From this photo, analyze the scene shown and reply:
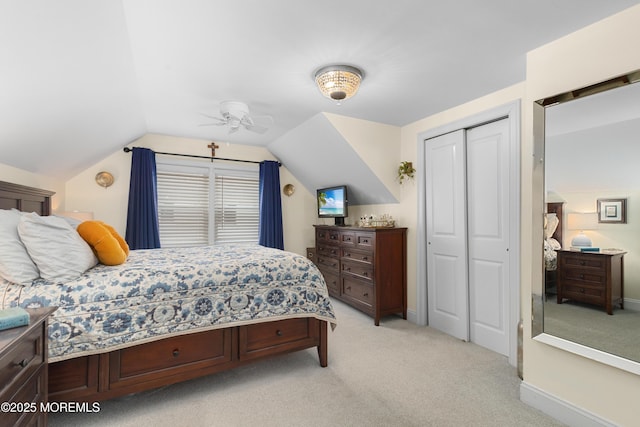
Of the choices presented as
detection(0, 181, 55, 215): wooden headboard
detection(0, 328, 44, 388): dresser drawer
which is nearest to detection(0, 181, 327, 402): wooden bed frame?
detection(0, 181, 55, 215): wooden headboard

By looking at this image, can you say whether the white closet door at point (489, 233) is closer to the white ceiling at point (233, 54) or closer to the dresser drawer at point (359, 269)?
the white ceiling at point (233, 54)

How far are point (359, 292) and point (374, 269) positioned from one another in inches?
18.7

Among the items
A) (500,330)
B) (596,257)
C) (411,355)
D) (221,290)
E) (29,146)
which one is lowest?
(411,355)

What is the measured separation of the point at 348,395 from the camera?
6.91 feet

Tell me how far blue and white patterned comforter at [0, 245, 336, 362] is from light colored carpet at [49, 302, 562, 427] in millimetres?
469

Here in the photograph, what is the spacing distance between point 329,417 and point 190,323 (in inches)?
43.2

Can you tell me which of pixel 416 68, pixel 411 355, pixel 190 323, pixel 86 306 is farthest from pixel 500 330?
pixel 86 306

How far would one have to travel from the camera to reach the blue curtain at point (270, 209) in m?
4.86

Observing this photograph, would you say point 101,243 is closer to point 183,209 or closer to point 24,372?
point 24,372

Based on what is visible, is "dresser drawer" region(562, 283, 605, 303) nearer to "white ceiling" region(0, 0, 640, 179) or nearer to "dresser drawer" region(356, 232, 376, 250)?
"white ceiling" region(0, 0, 640, 179)

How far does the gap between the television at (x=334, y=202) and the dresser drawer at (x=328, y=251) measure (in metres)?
0.40

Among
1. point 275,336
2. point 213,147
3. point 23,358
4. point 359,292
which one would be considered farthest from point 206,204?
point 23,358

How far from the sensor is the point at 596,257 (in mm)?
1873

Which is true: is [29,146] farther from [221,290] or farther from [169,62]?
[221,290]
